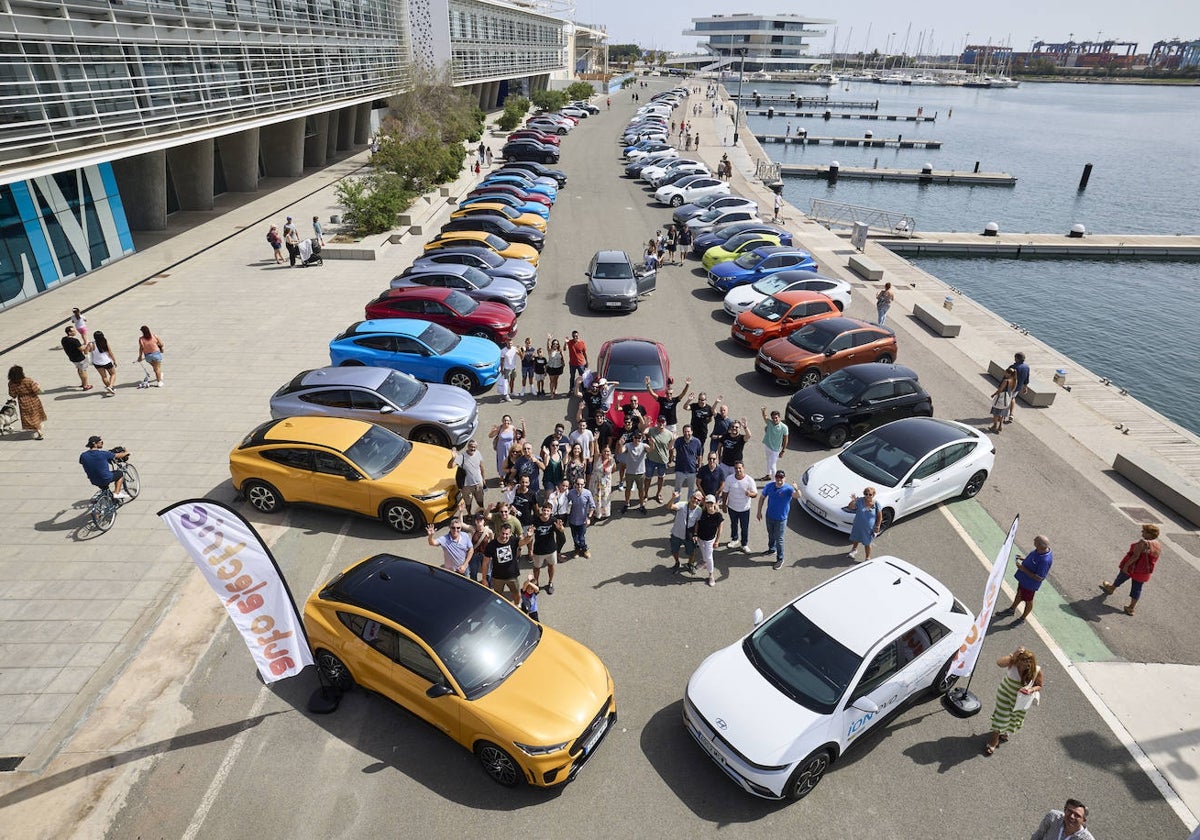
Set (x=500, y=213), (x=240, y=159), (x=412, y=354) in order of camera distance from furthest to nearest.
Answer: (x=240, y=159), (x=500, y=213), (x=412, y=354)

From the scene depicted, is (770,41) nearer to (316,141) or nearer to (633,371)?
(316,141)

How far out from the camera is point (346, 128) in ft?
158

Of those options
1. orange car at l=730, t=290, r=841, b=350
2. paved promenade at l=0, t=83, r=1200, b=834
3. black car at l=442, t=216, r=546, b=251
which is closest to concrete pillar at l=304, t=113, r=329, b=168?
paved promenade at l=0, t=83, r=1200, b=834

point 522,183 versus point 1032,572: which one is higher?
point 522,183

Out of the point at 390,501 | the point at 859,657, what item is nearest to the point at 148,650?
the point at 390,501

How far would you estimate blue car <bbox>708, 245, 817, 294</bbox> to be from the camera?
73.0 feet

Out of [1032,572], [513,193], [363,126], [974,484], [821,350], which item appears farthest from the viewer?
[363,126]

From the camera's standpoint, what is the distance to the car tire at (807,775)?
666cm

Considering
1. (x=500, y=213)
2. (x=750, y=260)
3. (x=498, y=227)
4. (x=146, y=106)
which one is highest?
(x=146, y=106)

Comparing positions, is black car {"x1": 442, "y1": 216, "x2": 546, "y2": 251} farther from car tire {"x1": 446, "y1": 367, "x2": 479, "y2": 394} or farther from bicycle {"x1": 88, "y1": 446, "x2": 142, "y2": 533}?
bicycle {"x1": 88, "y1": 446, "x2": 142, "y2": 533}

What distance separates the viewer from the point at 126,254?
2383 centimetres

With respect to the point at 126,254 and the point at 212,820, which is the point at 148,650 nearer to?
the point at 212,820

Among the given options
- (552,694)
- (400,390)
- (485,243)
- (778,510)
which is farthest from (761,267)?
(552,694)

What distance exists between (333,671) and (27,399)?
9.50 m
